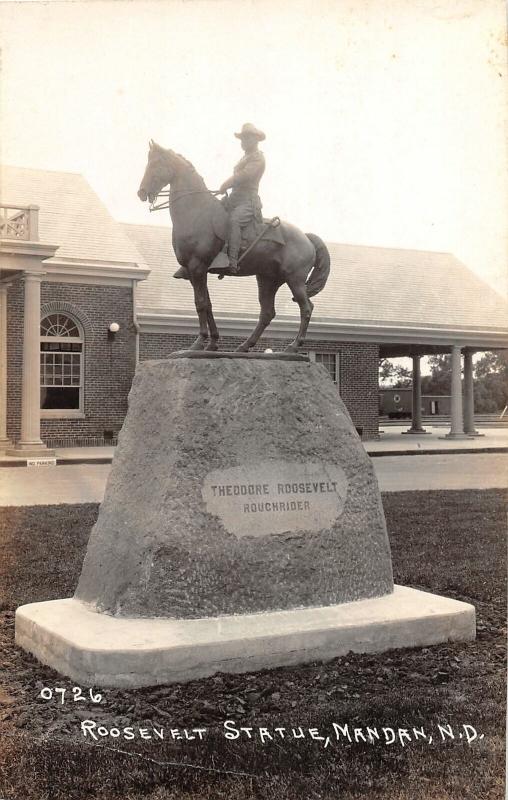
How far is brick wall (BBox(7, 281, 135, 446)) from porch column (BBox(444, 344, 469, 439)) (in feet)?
30.4

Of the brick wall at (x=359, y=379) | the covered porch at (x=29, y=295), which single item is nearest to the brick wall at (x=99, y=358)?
the covered porch at (x=29, y=295)

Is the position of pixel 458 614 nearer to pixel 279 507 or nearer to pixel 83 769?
pixel 279 507

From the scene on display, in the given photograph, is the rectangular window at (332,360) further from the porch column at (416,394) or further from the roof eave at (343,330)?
the porch column at (416,394)

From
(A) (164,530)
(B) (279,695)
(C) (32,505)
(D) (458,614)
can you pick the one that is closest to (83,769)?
(B) (279,695)

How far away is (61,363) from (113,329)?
4.69 feet

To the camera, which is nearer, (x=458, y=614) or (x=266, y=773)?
→ (x=266, y=773)

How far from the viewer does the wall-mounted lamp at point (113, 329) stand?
20.3 m

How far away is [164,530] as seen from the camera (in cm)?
480

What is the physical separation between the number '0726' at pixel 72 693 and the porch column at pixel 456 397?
838 inches

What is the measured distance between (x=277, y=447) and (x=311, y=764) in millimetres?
1999

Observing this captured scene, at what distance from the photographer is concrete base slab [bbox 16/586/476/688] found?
4359mm

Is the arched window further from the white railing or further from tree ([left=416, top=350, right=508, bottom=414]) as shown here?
tree ([left=416, top=350, right=508, bottom=414])

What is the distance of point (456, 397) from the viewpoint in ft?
81.3

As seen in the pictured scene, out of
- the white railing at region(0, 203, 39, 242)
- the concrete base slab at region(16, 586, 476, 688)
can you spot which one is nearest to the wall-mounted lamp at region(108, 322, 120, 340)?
the white railing at region(0, 203, 39, 242)
